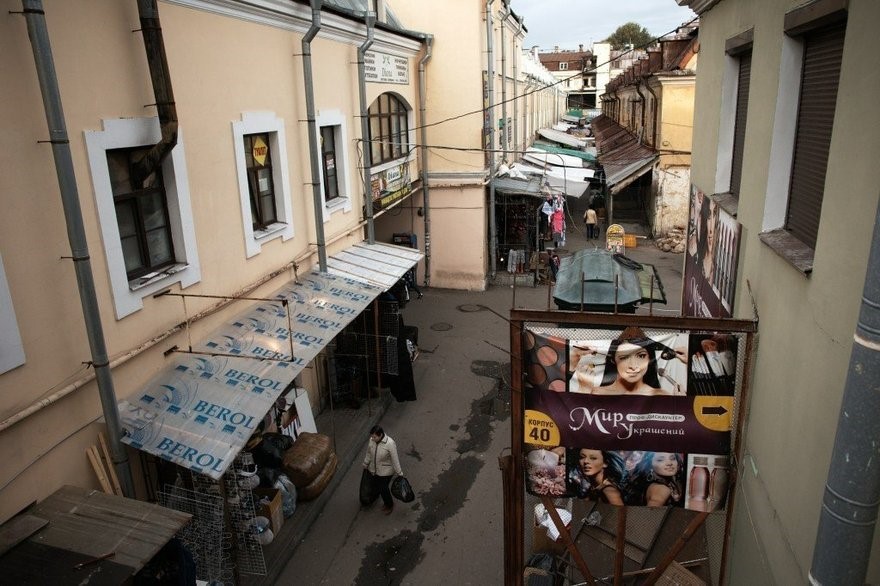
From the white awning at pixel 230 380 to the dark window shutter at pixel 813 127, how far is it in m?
5.23

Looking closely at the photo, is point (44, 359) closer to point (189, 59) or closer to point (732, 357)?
point (189, 59)

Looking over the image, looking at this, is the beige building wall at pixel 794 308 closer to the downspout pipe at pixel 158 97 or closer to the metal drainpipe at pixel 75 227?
the metal drainpipe at pixel 75 227

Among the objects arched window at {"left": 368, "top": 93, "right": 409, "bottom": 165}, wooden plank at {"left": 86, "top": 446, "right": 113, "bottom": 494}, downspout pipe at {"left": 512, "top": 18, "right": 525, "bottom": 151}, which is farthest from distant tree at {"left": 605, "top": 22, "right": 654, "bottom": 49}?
wooden plank at {"left": 86, "top": 446, "right": 113, "bottom": 494}

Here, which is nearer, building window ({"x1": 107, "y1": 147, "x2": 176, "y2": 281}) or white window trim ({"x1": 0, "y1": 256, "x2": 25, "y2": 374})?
white window trim ({"x1": 0, "y1": 256, "x2": 25, "y2": 374})

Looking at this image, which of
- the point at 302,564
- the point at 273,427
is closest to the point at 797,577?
the point at 302,564

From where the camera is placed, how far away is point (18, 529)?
16.3 feet

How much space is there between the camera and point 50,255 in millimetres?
5496

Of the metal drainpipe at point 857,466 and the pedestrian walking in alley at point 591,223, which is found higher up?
the metal drainpipe at point 857,466

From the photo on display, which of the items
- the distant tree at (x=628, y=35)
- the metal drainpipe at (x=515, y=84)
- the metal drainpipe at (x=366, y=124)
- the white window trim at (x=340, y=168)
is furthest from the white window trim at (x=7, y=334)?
the distant tree at (x=628, y=35)

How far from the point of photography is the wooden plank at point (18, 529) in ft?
15.7

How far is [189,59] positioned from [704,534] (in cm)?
898

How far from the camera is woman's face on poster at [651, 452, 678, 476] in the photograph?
525 cm

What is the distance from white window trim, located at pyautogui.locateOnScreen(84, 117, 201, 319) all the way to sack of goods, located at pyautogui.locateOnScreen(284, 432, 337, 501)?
308 centimetres

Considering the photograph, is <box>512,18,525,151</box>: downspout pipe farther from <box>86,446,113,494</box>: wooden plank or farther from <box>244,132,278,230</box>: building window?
<box>86,446,113,494</box>: wooden plank
